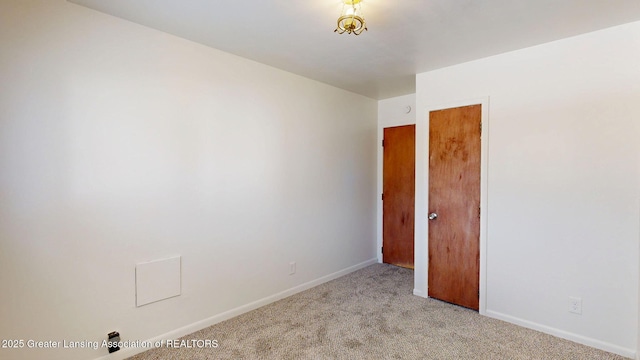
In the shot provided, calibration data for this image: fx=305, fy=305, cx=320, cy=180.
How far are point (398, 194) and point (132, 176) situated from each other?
3.35 metres

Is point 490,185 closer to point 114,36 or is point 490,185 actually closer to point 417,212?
point 417,212

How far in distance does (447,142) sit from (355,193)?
150 cm

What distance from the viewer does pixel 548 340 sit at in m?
2.47

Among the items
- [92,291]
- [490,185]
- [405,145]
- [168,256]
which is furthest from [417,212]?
[92,291]

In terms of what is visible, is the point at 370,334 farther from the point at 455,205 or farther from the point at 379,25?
the point at 379,25

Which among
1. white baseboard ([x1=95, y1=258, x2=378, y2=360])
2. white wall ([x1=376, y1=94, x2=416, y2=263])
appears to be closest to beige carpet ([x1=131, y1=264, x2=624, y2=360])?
white baseboard ([x1=95, y1=258, x2=378, y2=360])

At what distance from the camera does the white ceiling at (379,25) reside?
1995 mm

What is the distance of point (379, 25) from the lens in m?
2.24

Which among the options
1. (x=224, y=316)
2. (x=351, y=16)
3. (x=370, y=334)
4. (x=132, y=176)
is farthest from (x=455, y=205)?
(x=132, y=176)

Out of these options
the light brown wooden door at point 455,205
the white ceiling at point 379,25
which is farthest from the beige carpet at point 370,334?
the white ceiling at point 379,25

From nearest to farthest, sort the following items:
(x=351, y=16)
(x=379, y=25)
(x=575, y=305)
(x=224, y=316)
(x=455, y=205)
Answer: (x=351, y=16), (x=379, y=25), (x=575, y=305), (x=224, y=316), (x=455, y=205)

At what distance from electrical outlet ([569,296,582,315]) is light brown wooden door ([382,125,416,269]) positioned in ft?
6.47

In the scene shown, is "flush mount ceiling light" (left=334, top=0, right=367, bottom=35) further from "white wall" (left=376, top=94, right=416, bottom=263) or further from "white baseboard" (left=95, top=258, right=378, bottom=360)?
"white baseboard" (left=95, top=258, right=378, bottom=360)

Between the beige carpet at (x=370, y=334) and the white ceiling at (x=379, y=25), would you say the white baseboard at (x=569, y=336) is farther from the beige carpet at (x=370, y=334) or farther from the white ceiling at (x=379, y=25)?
the white ceiling at (x=379, y=25)
